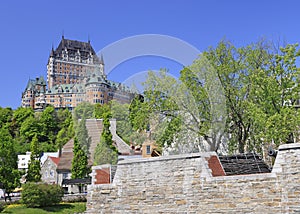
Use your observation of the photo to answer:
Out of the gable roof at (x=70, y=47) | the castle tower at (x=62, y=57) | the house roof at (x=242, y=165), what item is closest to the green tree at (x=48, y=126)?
the castle tower at (x=62, y=57)

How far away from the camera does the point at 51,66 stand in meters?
119

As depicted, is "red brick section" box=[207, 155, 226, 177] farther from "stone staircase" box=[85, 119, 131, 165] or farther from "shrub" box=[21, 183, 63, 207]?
"shrub" box=[21, 183, 63, 207]

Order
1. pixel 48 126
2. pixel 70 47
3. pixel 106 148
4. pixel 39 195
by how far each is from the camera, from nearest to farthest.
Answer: pixel 106 148 → pixel 39 195 → pixel 48 126 → pixel 70 47

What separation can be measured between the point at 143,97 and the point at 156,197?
25.0 feet

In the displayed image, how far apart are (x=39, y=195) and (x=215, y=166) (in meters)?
20.9

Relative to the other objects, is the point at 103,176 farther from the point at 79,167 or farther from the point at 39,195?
the point at 79,167

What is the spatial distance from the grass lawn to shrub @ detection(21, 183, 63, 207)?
480 mm

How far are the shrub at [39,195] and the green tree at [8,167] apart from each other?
6989mm

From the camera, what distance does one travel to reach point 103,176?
49.5 ft

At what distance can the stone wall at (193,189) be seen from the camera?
10.8 m

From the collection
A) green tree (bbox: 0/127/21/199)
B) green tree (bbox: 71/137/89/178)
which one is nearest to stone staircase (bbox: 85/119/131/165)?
green tree (bbox: 0/127/21/199)

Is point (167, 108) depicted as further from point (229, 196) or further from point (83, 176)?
point (83, 176)

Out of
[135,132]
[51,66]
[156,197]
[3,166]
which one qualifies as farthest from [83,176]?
[51,66]

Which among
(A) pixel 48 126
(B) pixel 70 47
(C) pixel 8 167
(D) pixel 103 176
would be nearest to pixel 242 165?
→ (D) pixel 103 176
